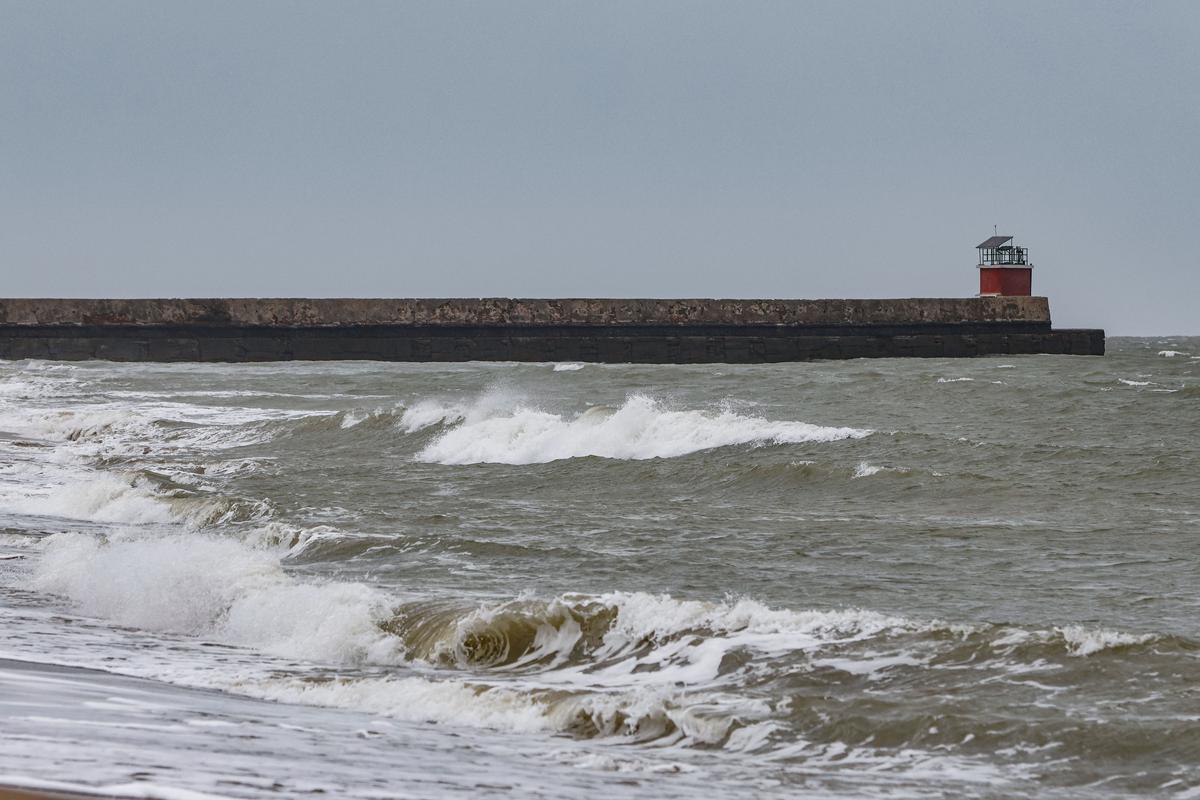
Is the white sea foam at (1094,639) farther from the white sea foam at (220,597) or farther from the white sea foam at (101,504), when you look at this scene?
the white sea foam at (101,504)

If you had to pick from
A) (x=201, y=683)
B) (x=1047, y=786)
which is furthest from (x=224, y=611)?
(x=1047, y=786)

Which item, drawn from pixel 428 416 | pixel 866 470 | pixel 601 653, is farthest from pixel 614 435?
pixel 601 653

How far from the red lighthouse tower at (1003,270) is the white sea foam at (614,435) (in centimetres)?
2735

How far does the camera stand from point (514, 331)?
38000 millimetres

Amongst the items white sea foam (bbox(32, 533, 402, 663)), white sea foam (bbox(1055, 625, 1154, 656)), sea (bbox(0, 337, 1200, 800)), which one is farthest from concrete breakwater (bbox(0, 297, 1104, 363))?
white sea foam (bbox(1055, 625, 1154, 656))

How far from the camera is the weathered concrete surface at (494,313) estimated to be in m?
38.1

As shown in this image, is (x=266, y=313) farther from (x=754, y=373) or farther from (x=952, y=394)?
(x=952, y=394)

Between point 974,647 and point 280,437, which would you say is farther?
point 280,437

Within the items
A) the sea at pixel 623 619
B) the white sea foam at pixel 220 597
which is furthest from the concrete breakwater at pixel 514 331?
the white sea foam at pixel 220 597

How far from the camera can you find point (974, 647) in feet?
17.9

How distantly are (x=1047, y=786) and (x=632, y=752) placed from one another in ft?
4.00

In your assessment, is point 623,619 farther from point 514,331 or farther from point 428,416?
point 514,331

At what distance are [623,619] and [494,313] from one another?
32623 millimetres

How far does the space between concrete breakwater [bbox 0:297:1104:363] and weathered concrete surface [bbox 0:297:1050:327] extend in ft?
0.12
